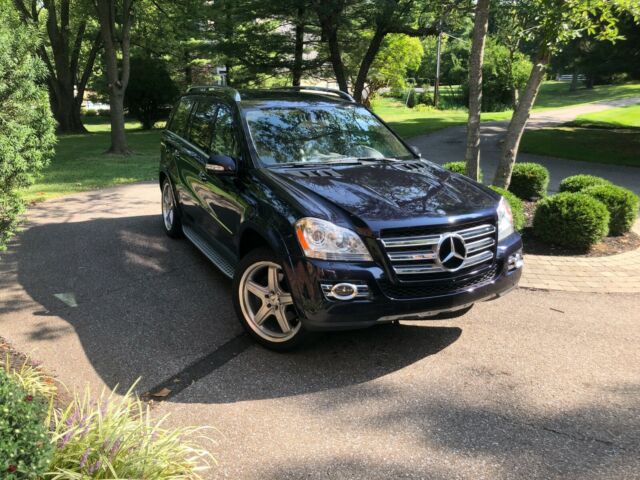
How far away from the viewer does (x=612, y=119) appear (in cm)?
2603

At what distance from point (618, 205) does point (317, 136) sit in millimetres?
4545

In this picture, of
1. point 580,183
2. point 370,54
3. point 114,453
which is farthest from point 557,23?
point 370,54

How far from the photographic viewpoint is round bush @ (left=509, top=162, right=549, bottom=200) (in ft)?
28.3

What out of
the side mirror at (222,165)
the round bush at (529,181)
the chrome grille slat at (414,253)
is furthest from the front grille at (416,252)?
the round bush at (529,181)

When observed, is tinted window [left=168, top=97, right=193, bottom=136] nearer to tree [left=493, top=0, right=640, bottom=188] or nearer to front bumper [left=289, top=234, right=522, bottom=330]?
front bumper [left=289, top=234, right=522, bottom=330]

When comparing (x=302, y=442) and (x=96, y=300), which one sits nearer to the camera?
(x=302, y=442)

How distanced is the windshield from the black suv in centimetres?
1

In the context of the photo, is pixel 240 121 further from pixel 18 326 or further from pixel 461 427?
pixel 461 427

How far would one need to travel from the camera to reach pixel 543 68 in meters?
6.98

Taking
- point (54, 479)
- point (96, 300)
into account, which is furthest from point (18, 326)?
point (54, 479)

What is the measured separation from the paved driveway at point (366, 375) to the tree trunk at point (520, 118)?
2888mm

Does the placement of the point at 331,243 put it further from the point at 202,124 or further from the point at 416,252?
the point at 202,124

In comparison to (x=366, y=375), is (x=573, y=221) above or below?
above

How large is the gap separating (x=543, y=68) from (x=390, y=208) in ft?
15.2
